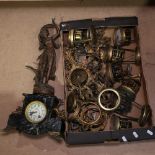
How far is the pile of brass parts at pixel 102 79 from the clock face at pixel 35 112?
0.48ft

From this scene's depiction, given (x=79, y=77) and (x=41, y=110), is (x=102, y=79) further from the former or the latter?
(x=41, y=110)

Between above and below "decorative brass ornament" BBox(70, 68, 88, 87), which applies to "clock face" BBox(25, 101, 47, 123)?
below

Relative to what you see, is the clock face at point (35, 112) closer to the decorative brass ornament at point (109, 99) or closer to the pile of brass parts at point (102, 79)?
the pile of brass parts at point (102, 79)

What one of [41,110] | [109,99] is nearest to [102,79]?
[109,99]

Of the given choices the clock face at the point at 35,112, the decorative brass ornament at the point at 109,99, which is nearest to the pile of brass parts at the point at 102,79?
the decorative brass ornament at the point at 109,99

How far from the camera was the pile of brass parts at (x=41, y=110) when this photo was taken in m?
1.62

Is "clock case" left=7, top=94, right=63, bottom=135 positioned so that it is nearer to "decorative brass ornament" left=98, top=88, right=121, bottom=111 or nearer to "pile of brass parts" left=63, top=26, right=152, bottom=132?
"pile of brass parts" left=63, top=26, right=152, bottom=132

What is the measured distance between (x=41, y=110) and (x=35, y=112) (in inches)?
1.3

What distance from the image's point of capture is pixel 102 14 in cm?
190

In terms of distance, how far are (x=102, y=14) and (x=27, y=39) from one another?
0.48 metres

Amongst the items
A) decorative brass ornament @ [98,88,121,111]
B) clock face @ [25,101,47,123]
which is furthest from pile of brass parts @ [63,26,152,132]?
clock face @ [25,101,47,123]

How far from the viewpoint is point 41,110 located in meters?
1.64

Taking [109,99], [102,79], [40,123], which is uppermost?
[102,79]

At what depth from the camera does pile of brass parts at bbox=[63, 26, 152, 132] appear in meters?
1.68
